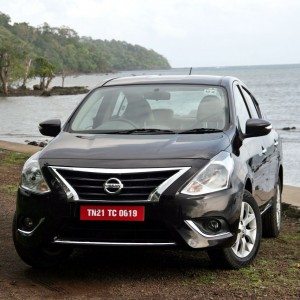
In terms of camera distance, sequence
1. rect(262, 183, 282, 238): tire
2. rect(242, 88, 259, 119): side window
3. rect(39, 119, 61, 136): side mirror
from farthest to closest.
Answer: rect(262, 183, 282, 238): tire < rect(242, 88, 259, 119): side window < rect(39, 119, 61, 136): side mirror

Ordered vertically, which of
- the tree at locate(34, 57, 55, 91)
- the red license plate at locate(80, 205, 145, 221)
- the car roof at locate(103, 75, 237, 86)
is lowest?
the tree at locate(34, 57, 55, 91)

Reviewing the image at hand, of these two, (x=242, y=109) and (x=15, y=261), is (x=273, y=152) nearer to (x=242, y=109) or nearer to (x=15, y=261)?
(x=242, y=109)

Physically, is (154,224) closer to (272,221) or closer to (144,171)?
(144,171)

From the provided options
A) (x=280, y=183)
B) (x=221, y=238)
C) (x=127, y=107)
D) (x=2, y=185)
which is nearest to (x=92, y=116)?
(x=127, y=107)

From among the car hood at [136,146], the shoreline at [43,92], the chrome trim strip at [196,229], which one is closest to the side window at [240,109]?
the car hood at [136,146]

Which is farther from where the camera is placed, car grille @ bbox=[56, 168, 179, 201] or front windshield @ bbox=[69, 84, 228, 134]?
front windshield @ bbox=[69, 84, 228, 134]

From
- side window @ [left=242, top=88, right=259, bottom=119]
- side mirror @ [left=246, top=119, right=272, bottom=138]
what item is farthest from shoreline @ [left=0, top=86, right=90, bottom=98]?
side mirror @ [left=246, top=119, right=272, bottom=138]

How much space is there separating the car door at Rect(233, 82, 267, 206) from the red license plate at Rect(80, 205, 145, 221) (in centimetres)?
136

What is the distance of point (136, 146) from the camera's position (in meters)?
5.51

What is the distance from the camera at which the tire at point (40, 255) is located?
18.7 feet

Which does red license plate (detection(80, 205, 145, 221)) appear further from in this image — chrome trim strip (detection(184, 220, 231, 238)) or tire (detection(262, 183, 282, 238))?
tire (detection(262, 183, 282, 238))

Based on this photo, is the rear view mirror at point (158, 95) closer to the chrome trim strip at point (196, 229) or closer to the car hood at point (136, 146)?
the car hood at point (136, 146)

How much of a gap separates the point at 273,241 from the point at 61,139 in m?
2.61

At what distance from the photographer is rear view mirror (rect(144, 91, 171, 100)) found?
21.7 feet
